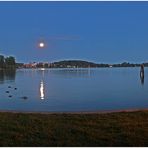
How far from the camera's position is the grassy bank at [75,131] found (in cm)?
760

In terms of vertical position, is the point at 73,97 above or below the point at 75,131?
below

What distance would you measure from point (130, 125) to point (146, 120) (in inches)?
39.7

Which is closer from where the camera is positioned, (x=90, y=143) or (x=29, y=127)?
(x=90, y=143)

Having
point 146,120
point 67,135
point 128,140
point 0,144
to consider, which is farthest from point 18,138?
point 146,120

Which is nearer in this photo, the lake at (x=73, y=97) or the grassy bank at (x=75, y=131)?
the grassy bank at (x=75, y=131)

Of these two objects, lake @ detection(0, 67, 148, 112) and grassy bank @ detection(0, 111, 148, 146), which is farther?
lake @ detection(0, 67, 148, 112)

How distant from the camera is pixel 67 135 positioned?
827 cm

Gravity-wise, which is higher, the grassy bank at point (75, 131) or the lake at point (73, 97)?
the grassy bank at point (75, 131)

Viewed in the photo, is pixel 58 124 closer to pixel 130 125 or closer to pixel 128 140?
pixel 130 125

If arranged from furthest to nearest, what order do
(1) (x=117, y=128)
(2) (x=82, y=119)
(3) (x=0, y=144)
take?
(2) (x=82, y=119), (1) (x=117, y=128), (3) (x=0, y=144)

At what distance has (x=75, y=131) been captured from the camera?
873cm

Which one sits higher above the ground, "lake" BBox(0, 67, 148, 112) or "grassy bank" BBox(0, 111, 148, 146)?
"grassy bank" BBox(0, 111, 148, 146)

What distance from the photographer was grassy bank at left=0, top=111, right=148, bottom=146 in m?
7.60

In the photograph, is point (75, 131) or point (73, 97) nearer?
point (75, 131)
